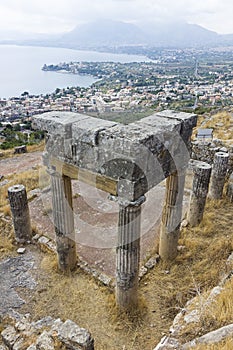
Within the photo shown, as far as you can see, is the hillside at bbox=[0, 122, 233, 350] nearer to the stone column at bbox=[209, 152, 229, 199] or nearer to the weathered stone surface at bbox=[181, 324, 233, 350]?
the weathered stone surface at bbox=[181, 324, 233, 350]

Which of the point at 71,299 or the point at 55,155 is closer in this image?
the point at 55,155

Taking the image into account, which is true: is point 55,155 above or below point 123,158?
below

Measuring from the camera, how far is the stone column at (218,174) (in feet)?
34.7

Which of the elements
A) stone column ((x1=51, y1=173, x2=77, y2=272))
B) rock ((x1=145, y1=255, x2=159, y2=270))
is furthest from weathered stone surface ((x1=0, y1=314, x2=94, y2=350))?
rock ((x1=145, y1=255, x2=159, y2=270))

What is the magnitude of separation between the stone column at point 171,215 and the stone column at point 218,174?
3.94 meters

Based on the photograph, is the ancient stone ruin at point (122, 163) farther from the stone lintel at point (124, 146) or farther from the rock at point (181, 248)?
the rock at point (181, 248)

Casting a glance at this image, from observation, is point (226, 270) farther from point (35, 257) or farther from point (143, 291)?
point (35, 257)

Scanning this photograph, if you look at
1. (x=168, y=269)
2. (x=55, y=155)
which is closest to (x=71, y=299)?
(x=168, y=269)

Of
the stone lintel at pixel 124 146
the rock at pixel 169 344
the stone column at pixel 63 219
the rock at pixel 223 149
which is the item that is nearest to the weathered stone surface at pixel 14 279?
the stone column at pixel 63 219

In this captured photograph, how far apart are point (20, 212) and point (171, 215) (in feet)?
16.0

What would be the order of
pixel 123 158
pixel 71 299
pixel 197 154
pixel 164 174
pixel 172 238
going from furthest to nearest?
pixel 197 154, pixel 172 238, pixel 71 299, pixel 164 174, pixel 123 158

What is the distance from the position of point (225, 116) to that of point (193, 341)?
21559 mm

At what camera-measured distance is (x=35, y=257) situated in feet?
29.4

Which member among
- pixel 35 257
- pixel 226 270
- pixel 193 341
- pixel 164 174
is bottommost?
pixel 35 257
